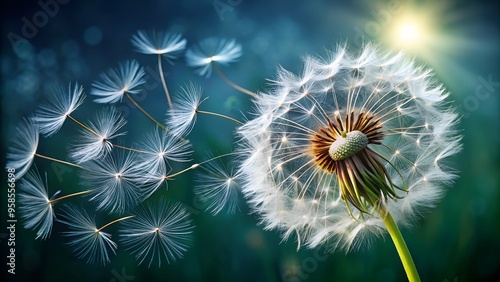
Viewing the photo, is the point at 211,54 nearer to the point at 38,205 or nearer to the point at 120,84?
the point at 120,84

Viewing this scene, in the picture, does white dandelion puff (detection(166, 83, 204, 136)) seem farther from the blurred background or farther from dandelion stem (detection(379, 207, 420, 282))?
dandelion stem (detection(379, 207, 420, 282))

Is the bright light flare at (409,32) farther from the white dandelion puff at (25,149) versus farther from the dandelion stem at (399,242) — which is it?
the white dandelion puff at (25,149)

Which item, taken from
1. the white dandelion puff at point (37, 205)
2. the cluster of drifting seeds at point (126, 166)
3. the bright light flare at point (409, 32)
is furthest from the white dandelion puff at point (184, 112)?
the bright light flare at point (409, 32)

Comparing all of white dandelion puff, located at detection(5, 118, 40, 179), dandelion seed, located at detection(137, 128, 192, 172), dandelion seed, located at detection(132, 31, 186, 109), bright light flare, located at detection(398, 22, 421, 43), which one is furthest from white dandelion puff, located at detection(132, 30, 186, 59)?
bright light flare, located at detection(398, 22, 421, 43)

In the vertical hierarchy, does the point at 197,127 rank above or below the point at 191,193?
above

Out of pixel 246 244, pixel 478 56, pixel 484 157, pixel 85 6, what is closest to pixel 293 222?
pixel 246 244

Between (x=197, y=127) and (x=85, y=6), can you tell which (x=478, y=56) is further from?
(x=85, y=6)
